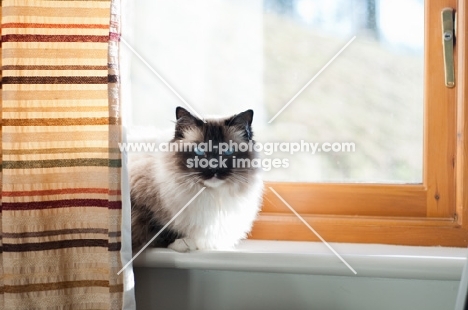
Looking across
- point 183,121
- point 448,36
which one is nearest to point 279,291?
point 183,121

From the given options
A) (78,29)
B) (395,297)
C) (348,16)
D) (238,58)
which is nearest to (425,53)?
(348,16)

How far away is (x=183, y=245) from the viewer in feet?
4.09

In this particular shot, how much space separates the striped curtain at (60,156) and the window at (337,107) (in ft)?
1.22

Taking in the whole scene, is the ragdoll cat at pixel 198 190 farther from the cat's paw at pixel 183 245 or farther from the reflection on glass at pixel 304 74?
the reflection on glass at pixel 304 74

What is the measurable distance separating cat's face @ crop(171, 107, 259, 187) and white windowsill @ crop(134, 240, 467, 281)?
18 cm

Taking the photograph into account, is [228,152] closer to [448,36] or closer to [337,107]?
[337,107]

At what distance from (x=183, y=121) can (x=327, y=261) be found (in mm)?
482

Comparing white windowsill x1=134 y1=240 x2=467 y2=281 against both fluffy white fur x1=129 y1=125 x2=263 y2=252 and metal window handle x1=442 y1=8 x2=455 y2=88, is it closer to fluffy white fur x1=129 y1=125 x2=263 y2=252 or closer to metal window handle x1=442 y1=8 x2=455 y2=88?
fluffy white fur x1=129 y1=125 x2=263 y2=252

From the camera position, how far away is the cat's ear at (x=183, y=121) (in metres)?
1.24

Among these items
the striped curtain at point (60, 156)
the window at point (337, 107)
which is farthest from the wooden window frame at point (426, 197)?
the striped curtain at point (60, 156)

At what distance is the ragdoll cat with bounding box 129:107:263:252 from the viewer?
1.25 metres

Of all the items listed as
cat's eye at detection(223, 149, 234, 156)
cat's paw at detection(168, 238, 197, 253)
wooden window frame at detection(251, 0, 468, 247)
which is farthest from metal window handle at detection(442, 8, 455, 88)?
cat's paw at detection(168, 238, 197, 253)

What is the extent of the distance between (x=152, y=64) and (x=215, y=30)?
8.5 inches

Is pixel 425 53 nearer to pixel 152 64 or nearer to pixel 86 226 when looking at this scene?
pixel 152 64
